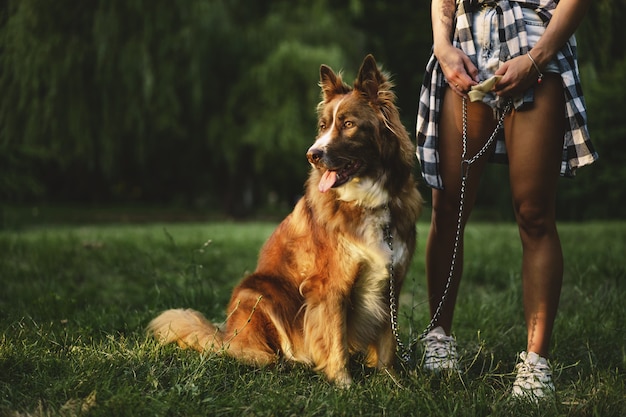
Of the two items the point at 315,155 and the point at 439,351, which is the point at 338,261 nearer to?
the point at 315,155

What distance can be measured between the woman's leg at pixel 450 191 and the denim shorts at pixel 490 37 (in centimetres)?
15

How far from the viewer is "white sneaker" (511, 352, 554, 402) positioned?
2388mm

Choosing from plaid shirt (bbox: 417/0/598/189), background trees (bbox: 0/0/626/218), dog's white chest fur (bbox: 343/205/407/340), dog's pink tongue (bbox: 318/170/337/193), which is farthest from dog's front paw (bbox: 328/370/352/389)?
background trees (bbox: 0/0/626/218)

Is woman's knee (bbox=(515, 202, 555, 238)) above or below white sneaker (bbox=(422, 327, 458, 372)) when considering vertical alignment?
above

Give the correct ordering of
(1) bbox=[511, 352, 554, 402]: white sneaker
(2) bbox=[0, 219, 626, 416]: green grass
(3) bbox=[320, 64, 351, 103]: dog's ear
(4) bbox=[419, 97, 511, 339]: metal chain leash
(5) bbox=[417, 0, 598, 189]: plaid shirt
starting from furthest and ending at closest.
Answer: (3) bbox=[320, 64, 351, 103]: dog's ear, (4) bbox=[419, 97, 511, 339]: metal chain leash, (5) bbox=[417, 0, 598, 189]: plaid shirt, (1) bbox=[511, 352, 554, 402]: white sneaker, (2) bbox=[0, 219, 626, 416]: green grass

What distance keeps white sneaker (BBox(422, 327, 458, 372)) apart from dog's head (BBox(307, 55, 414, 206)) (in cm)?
73

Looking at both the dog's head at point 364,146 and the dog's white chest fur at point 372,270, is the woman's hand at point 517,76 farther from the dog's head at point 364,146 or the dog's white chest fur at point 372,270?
the dog's white chest fur at point 372,270

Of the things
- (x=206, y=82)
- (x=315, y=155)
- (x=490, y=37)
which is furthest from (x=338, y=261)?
(x=206, y=82)

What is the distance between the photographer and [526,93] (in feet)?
8.13

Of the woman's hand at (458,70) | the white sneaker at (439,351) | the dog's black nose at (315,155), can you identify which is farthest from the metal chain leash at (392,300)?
the woman's hand at (458,70)

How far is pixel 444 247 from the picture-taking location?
9.76ft

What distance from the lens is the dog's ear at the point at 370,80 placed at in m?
2.93

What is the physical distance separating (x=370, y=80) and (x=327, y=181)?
0.57 metres

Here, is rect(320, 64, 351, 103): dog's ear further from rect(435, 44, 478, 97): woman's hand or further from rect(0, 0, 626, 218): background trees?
rect(0, 0, 626, 218): background trees
